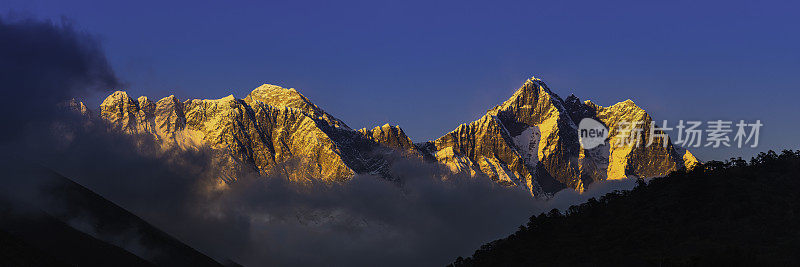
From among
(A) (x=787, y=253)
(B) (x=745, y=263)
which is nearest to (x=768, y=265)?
(B) (x=745, y=263)

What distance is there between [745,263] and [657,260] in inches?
1096

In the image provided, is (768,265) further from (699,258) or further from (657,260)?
(657,260)

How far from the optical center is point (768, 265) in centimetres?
17438

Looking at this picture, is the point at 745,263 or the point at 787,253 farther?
the point at 787,253

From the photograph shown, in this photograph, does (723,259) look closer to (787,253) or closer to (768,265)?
(768,265)

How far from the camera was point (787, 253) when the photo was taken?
641 ft

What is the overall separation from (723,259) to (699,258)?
300 inches

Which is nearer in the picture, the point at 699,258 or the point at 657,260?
the point at 699,258

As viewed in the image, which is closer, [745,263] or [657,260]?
[745,263]

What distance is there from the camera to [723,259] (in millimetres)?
171875

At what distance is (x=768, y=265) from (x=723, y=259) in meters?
10.0

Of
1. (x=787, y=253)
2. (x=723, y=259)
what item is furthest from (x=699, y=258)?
(x=787, y=253)

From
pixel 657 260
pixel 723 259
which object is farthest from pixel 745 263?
pixel 657 260

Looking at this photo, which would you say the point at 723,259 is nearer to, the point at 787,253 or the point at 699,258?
the point at 699,258
